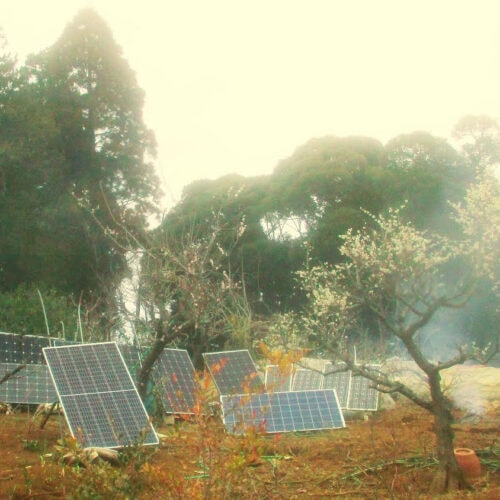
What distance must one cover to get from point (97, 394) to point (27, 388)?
9.58 ft

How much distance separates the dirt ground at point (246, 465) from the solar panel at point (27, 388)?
37 cm

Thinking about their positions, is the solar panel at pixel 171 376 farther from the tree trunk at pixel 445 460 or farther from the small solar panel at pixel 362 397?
the tree trunk at pixel 445 460

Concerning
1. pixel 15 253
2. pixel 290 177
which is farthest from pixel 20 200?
pixel 290 177

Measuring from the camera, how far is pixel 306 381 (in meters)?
13.7

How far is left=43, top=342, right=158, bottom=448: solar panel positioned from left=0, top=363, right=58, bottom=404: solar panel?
6.17 feet

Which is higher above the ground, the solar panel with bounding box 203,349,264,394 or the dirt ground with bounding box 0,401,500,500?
the dirt ground with bounding box 0,401,500,500

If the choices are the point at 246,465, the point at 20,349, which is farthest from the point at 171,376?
the point at 246,465

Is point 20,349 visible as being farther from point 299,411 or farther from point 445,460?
point 445,460

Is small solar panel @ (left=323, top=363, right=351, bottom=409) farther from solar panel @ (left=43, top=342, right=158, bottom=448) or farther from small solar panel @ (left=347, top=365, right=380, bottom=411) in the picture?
solar panel @ (left=43, top=342, right=158, bottom=448)

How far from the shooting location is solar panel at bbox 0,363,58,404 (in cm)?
1027

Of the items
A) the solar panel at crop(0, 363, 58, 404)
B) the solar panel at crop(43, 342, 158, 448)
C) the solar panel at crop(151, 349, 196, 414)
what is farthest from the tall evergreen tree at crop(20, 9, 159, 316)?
the solar panel at crop(43, 342, 158, 448)

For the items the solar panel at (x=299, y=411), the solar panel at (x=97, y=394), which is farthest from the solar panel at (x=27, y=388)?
the solar panel at (x=299, y=411)

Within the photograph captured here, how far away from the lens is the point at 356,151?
1063 inches

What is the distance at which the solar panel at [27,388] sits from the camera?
1027cm
